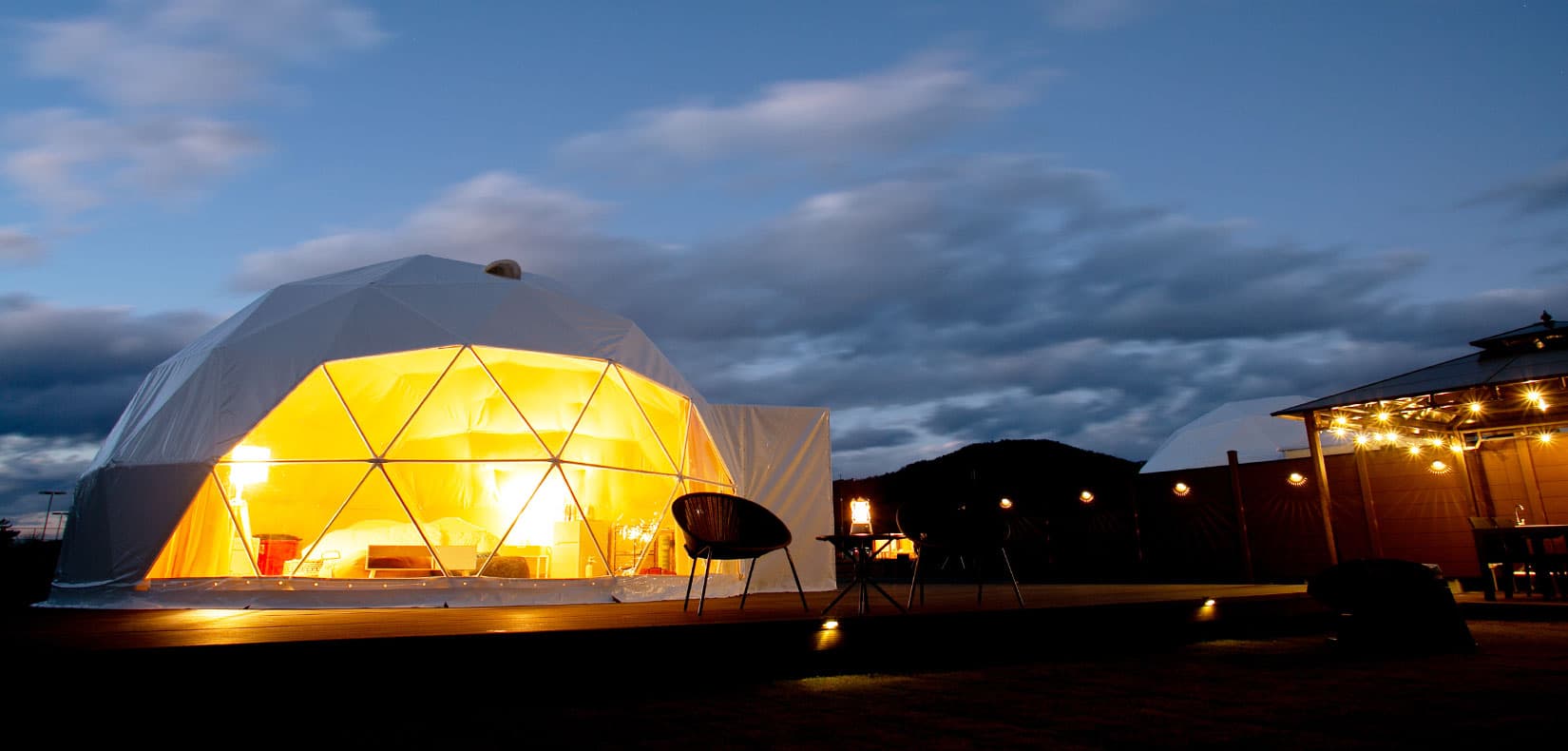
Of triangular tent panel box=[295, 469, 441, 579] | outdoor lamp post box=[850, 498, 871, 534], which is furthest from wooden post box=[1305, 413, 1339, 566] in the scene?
triangular tent panel box=[295, 469, 441, 579]

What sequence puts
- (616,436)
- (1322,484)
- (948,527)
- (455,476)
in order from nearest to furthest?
(948,527) → (1322,484) → (616,436) → (455,476)

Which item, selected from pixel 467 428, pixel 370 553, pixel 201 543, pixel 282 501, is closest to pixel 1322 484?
pixel 370 553

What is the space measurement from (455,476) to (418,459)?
4429mm

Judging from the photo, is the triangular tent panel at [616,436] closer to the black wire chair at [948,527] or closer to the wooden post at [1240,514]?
the black wire chair at [948,527]

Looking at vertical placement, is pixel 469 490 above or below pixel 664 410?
below

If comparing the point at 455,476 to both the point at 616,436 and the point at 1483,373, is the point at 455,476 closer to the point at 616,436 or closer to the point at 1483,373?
the point at 616,436

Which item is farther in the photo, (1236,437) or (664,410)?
(1236,437)

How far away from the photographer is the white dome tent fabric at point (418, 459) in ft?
23.9

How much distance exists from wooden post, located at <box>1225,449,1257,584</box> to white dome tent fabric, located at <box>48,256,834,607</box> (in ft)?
18.3

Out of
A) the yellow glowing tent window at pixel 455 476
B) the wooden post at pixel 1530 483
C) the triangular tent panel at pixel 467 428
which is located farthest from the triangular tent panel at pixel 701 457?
the wooden post at pixel 1530 483

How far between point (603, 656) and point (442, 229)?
14.1 metres

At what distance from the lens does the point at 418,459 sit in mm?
7293

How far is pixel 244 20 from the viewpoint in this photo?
7.49 m

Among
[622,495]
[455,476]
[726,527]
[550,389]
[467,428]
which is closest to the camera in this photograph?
[726,527]
